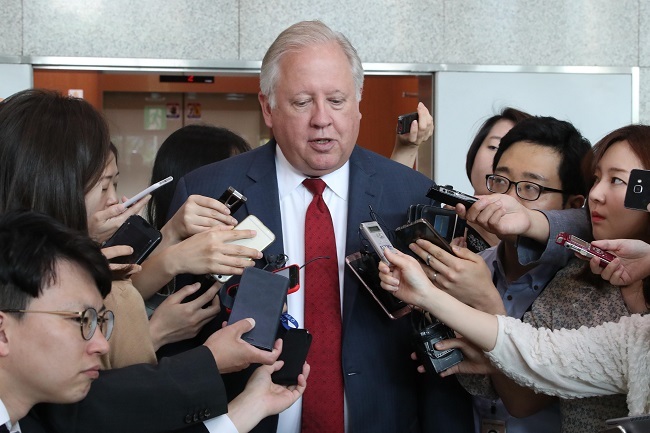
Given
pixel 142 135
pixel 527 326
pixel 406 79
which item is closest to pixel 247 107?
pixel 142 135

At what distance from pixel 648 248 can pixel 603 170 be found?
0.25 meters

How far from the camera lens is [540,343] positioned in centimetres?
190

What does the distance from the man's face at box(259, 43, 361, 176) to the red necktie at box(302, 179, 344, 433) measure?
119mm

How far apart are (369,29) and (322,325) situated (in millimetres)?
3131

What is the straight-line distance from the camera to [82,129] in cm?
189

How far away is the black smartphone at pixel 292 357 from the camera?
6.23 feet

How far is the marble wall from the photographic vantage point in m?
4.79

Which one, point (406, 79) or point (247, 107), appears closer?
point (406, 79)

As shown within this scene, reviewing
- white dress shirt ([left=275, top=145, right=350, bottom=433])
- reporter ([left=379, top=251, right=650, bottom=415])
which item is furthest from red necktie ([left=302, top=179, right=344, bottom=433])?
reporter ([left=379, top=251, right=650, bottom=415])

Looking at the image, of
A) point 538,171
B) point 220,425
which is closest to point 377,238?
point 220,425

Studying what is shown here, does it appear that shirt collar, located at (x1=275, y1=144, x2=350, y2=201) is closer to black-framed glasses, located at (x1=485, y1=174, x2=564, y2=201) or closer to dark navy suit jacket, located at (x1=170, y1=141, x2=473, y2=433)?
dark navy suit jacket, located at (x1=170, y1=141, x2=473, y2=433)

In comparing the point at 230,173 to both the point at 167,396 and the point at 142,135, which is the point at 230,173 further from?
the point at 142,135

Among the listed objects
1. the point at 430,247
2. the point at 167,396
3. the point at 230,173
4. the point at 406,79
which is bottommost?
the point at 167,396

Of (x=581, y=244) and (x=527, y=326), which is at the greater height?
(x=581, y=244)
